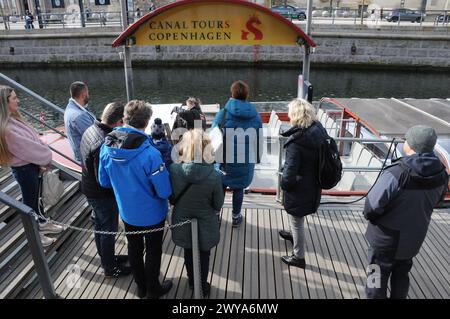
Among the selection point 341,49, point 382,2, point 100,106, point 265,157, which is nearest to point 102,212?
point 265,157

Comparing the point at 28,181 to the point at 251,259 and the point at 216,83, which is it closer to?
the point at 251,259

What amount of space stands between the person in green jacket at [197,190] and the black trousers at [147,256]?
0.21 m

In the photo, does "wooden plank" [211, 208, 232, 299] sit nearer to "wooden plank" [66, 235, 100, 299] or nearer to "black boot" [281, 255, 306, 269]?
"black boot" [281, 255, 306, 269]

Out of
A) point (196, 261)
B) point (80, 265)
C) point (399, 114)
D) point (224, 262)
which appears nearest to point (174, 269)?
point (224, 262)

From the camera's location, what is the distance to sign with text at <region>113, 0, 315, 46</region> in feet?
18.3

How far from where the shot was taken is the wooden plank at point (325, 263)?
157 inches

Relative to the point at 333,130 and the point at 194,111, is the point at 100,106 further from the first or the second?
the point at 194,111

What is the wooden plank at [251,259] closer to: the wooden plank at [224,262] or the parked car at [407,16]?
the wooden plank at [224,262]

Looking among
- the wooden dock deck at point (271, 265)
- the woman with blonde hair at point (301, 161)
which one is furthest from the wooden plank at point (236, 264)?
the woman with blonde hair at point (301, 161)

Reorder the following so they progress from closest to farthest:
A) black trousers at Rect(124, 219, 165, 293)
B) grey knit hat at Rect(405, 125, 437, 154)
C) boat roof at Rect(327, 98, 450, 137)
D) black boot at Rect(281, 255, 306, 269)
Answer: grey knit hat at Rect(405, 125, 437, 154) < black trousers at Rect(124, 219, 165, 293) < black boot at Rect(281, 255, 306, 269) < boat roof at Rect(327, 98, 450, 137)

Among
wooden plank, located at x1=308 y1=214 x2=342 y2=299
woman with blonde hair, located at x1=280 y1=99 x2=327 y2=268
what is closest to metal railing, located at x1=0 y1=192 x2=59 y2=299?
woman with blonde hair, located at x1=280 y1=99 x2=327 y2=268

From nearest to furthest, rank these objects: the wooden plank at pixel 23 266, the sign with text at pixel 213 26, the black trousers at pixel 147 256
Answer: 1. the black trousers at pixel 147 256
2. the wooden plank at pixel 23 266
3. the sign with text at pixel 213 26

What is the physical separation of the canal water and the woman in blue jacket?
16443mm
